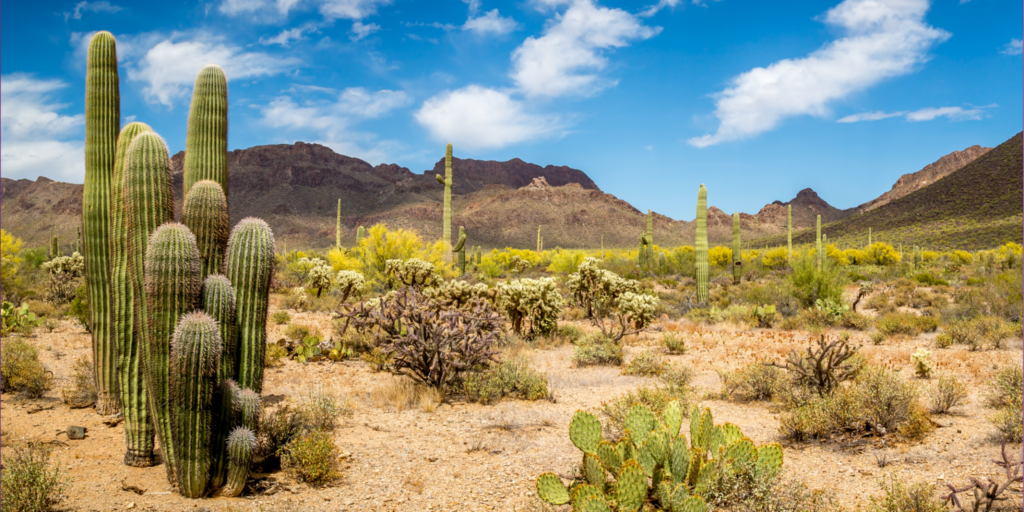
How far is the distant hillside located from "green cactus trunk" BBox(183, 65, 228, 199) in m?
48.5

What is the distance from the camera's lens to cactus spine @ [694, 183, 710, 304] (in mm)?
19375

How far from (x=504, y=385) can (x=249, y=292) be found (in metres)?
4.08

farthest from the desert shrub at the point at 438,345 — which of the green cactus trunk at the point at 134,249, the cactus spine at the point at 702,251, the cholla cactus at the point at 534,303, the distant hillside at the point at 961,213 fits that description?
the distant hillside at the point at 961,213

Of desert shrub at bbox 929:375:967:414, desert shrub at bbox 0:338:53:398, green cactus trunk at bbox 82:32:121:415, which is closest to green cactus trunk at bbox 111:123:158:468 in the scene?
green cactus trunk at bbox 82:32:121:415

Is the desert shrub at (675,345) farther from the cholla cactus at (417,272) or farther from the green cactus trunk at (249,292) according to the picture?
the green cactus trunk at (249,292)

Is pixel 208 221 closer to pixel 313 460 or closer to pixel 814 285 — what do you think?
pixel 313 460

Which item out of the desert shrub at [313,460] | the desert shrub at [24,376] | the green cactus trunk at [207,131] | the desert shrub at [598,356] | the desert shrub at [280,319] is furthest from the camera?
the desert shrub at [280,319]

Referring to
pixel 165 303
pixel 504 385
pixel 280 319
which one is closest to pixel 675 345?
pixel 504 385

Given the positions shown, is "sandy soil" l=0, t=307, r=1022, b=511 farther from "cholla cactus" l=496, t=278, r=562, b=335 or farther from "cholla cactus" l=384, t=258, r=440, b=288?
"cholla cactus" l=384, t=258, r=440, b=288

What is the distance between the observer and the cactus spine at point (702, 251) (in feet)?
63.6

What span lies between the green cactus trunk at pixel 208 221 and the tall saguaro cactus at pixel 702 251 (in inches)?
651

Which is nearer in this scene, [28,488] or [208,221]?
[28,488]

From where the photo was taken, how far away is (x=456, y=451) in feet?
19.1

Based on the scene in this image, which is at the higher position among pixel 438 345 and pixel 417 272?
pixel 417 272
